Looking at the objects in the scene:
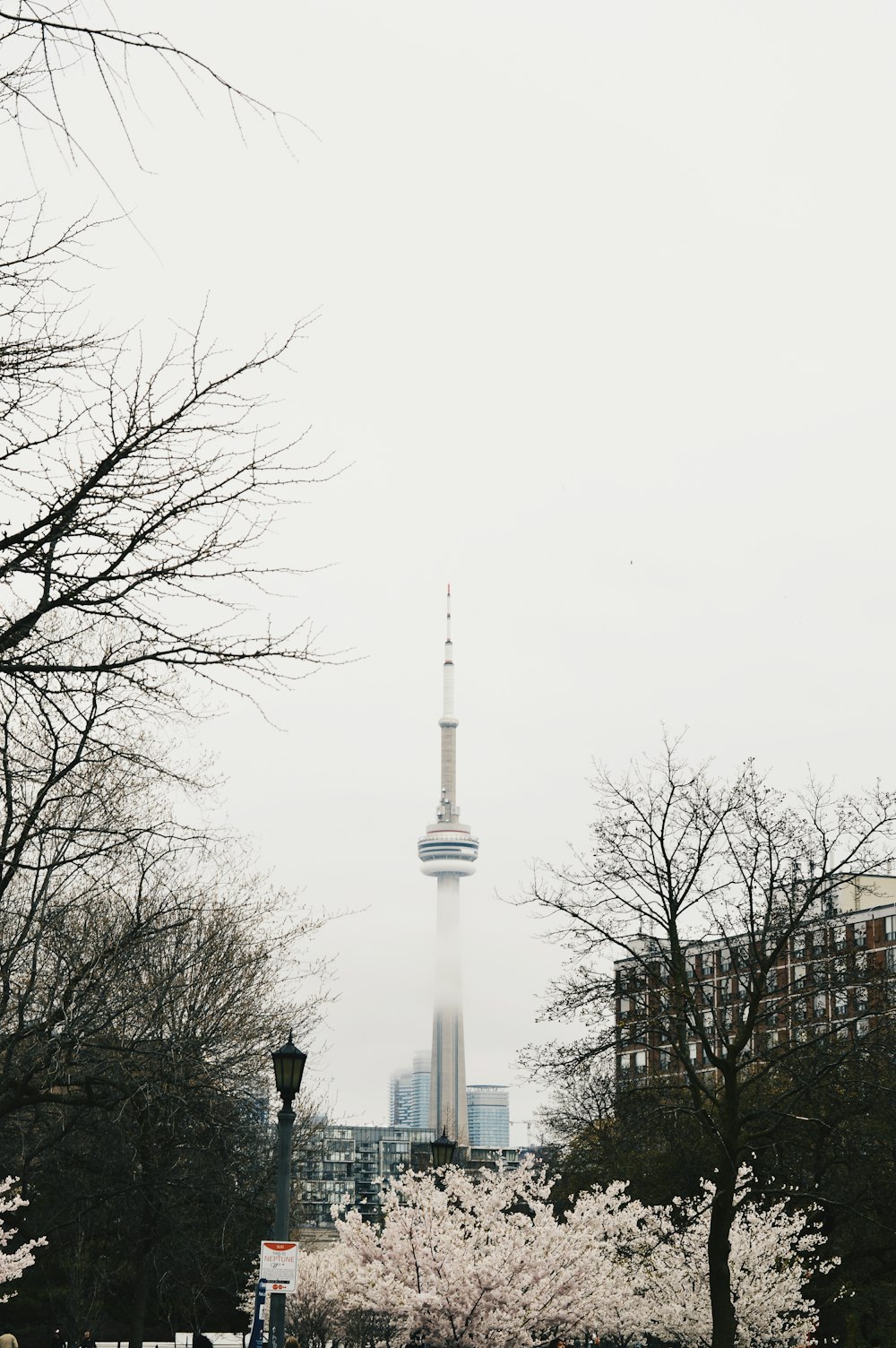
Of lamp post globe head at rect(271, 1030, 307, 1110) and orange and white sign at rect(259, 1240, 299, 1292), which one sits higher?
lamp post globe head at rect(271, 1030, 307, 1110)

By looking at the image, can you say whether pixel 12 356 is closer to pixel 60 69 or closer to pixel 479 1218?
pixel 60 69

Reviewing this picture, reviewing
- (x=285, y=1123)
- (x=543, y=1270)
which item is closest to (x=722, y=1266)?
(x=543, y=1270)

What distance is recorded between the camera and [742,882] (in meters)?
27.5

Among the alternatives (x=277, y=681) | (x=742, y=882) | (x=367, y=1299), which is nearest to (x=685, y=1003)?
(x=742, y=882)

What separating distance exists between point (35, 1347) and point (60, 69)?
3790cm

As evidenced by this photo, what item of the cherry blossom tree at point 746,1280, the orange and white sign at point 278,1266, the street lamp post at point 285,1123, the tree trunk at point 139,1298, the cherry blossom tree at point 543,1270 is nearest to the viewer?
the orange and white sign at point 278,1266

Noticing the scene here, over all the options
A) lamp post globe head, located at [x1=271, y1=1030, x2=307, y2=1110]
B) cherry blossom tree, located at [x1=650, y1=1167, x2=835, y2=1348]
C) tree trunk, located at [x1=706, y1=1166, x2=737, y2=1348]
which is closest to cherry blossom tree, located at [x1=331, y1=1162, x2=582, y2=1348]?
tree trunk, located at [x1=706, y1=1166, x2=737, y2=1348]

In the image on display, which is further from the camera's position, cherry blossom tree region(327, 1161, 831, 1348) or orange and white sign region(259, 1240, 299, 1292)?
cherry blossom tree region(327, 1161, 831, 1348)

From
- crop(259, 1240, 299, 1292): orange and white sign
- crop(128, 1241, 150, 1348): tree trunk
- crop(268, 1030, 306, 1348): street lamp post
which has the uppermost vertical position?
crop(268, 1030, 306, 1348): street lamp post

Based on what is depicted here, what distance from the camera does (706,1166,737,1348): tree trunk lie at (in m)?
23.0

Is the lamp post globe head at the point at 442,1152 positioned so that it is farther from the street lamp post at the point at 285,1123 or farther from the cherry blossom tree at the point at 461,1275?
the street lamp post at the point at 285,1123

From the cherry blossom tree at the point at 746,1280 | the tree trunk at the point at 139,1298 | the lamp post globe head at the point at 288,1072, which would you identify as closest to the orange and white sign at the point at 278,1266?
the lamp post globe head at the point at 288,1072

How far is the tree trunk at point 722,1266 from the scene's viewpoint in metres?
23.0

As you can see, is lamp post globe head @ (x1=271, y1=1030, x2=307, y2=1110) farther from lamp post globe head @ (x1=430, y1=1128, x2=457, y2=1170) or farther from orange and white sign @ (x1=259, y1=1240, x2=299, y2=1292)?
lamp post globe head @ (x1=430, y1=1128, x2=457, y2=1170)
